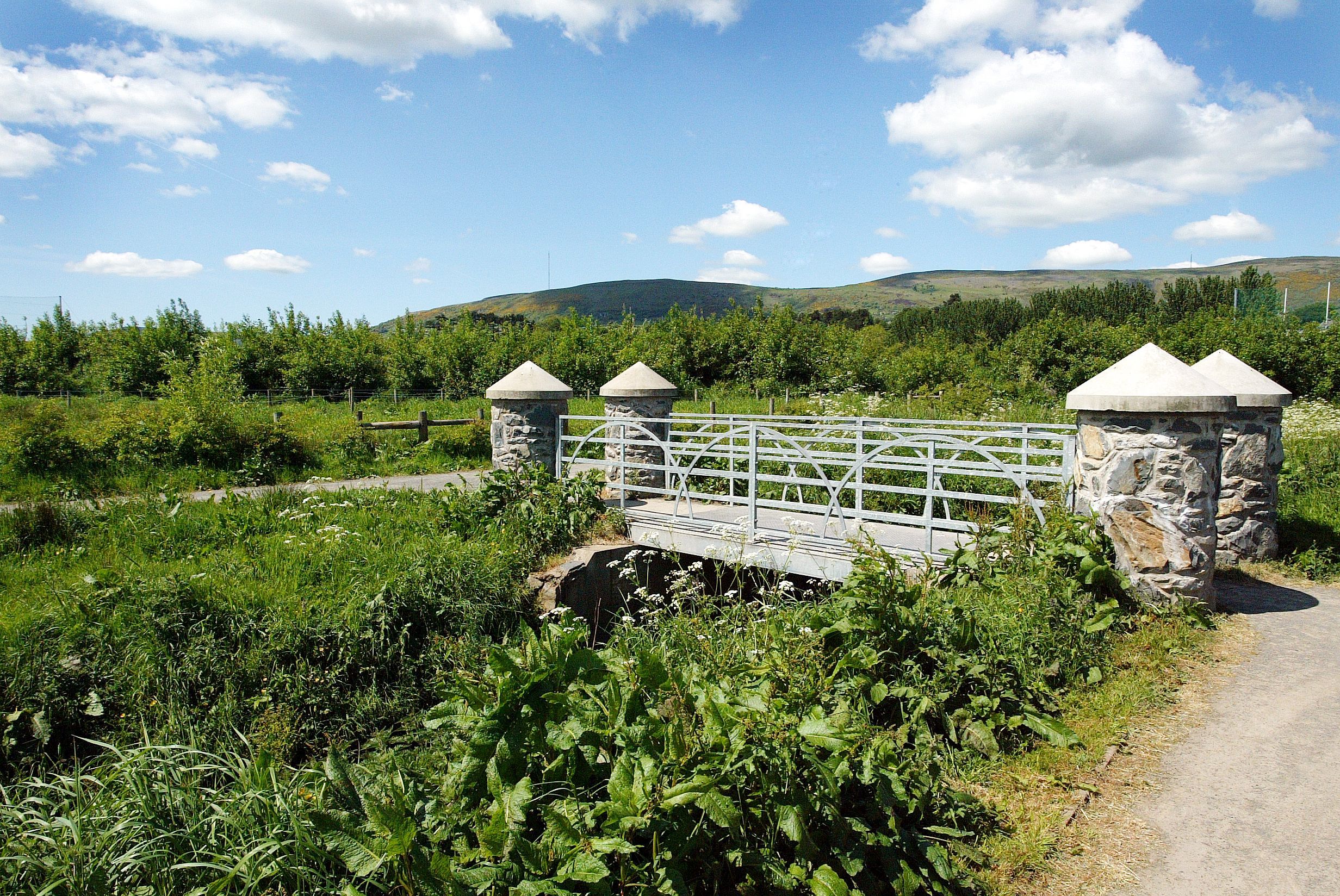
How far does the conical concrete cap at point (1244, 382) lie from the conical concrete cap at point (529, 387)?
20.7ft

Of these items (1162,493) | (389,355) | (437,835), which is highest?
(389,355)

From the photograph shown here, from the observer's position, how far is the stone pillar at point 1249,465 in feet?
21.4

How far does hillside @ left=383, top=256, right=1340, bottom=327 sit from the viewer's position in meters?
133

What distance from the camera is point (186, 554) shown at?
6461 millimetres

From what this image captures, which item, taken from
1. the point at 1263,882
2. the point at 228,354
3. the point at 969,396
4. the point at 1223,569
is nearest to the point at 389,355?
the point at 228,354

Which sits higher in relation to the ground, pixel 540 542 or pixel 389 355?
pixel 389 355

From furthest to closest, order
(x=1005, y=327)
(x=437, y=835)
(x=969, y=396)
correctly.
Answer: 1. (x=1005, y=327)
2. (x=969, y=396)
3. (x=437, y=835)

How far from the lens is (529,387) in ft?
28.9

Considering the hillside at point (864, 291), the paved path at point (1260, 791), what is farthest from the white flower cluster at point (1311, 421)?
the hillside at point (864, 291)

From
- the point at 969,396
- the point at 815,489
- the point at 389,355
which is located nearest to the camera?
the point at 815,489

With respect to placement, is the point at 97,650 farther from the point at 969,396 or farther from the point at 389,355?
the point at 389,355

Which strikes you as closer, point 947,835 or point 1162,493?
point 947,835

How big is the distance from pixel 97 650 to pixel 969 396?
56.7ft

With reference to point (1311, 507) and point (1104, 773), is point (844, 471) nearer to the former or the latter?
point (1311, 507)
